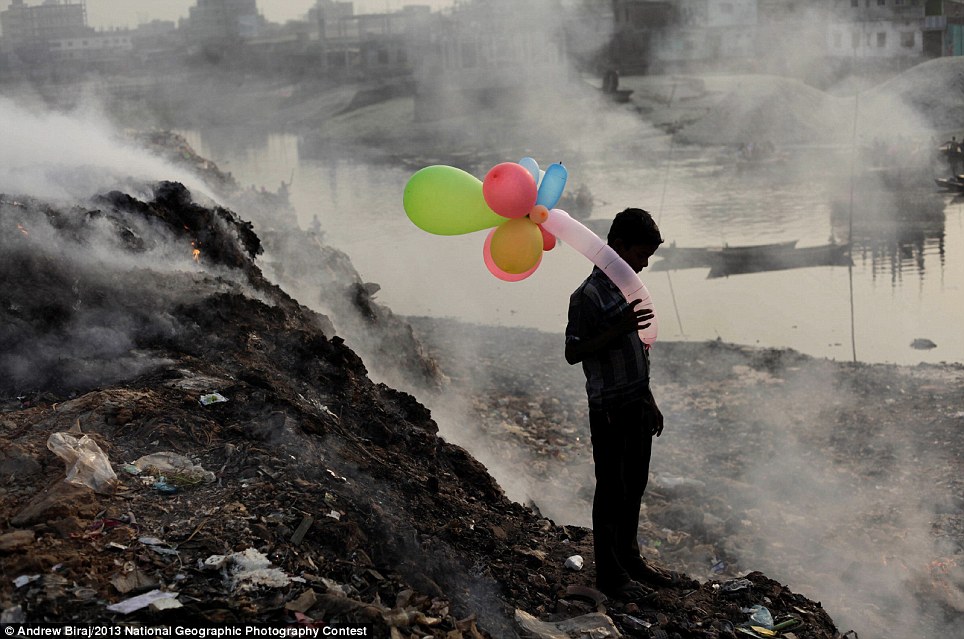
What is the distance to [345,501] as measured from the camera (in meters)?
3.42

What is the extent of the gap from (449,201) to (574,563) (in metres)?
1.46

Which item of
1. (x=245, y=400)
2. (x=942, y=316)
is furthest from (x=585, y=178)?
(x=245, y=400)

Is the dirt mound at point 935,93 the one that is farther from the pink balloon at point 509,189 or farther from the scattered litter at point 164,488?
the scattered litter at point 164,488

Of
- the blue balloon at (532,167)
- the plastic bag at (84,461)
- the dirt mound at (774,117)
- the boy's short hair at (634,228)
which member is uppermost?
the dirt mound at (774,117)

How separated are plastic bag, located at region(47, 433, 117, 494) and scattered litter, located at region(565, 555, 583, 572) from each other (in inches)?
66.2

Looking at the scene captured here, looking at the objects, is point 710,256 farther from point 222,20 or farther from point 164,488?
point 222,20

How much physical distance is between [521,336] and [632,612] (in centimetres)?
792

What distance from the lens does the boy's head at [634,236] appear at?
3.22 meters

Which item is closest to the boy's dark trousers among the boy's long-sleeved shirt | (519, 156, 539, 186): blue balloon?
the boy's long-sleeved shirt

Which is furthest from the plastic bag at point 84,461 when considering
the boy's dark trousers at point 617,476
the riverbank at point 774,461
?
the riverbank at point 774,461

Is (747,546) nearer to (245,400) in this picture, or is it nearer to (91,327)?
(245,400)

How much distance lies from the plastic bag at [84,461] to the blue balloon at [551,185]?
70.6 inches

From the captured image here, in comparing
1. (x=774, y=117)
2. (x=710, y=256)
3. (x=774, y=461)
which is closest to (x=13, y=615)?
(x=774, y=461)

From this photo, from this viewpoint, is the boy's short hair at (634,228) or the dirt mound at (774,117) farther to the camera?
the dirt mound at (774,117)
